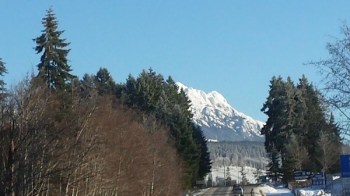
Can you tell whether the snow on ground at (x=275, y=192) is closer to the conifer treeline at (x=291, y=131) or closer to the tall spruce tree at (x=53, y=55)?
the conifer treeline at (x=291, y=131)

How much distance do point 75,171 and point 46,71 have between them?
14.6m

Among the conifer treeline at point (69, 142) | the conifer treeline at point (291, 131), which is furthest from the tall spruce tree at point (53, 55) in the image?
the conifer treeline at point (291, 131)

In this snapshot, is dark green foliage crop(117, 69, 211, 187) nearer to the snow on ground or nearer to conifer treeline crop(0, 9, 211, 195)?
conifer treeline crop(0, 9, 211, 195)

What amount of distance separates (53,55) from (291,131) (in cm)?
5838

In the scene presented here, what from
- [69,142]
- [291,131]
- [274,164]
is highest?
[291,131]

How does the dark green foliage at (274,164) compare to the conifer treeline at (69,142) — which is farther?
the dark green foliage at (274,164)

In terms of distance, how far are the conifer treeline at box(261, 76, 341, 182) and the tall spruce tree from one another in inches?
1896

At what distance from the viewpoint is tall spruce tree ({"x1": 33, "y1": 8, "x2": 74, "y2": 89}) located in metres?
63.6

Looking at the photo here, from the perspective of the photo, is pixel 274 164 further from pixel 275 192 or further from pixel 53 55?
pixel 53 55

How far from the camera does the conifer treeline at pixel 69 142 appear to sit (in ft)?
140

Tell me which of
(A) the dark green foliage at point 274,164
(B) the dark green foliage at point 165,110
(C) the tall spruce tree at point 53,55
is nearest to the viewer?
(C) the tall spruce tree at point 53,55

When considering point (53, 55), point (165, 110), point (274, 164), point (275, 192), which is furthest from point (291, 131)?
point (53, 55)

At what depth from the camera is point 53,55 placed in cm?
6384

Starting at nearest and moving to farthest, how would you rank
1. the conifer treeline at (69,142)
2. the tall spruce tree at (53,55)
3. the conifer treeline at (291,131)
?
the conifer treeline at (69,142) < the tall spruce tree at (53,55) < the conifer treeline at (291,131)
